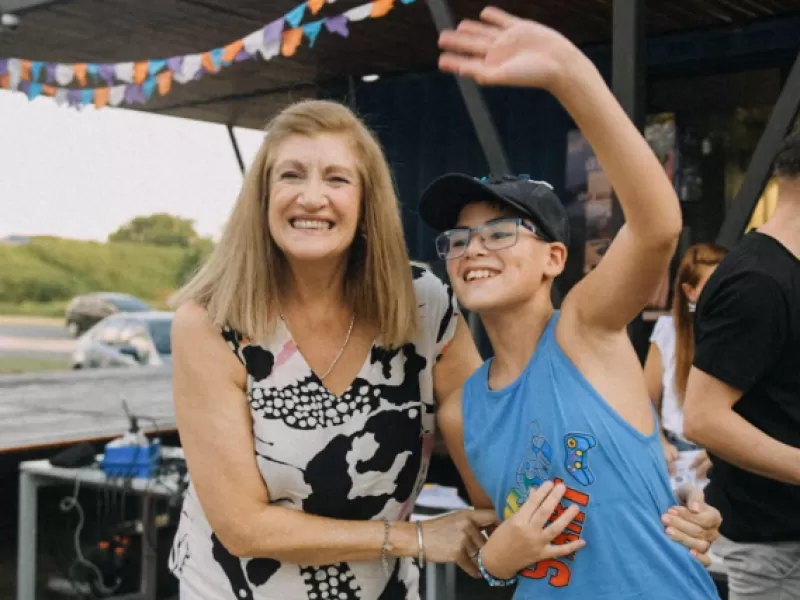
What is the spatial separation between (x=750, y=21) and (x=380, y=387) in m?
6.00

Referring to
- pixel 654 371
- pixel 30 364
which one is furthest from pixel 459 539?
pixel 30 364

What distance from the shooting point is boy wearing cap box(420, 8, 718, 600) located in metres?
1.11

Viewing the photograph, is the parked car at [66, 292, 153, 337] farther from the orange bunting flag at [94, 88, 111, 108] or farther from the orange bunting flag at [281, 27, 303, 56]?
the orange bunting flag at [281, 27, 303, 56]

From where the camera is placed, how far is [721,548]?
6.61 feet

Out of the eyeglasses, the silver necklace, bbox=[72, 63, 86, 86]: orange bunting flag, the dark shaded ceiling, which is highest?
the dark shaded ceiling

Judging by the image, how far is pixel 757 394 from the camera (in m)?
1.89

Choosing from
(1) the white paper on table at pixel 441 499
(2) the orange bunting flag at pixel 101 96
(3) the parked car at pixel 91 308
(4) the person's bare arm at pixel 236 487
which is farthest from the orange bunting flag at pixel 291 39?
(3) the parked car at pixel 91 308

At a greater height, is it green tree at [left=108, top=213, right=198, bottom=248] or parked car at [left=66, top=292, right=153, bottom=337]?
green tree at [left=108, top=213, right=198, bottom=248]

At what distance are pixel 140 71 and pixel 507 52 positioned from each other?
5946 millimetres

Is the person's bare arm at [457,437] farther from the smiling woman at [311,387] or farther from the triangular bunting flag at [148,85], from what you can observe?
the triangular bunting flag at [148,85]

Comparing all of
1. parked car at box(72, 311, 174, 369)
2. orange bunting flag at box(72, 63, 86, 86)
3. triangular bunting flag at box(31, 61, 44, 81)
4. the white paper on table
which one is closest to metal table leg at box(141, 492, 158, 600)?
the white paper on table

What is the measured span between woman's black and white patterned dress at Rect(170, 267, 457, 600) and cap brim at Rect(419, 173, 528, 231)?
8.3 inches

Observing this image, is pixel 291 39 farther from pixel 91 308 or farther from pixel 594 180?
pixel 91 308

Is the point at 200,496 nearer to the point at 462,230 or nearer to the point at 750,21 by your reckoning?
the point at 462,230
